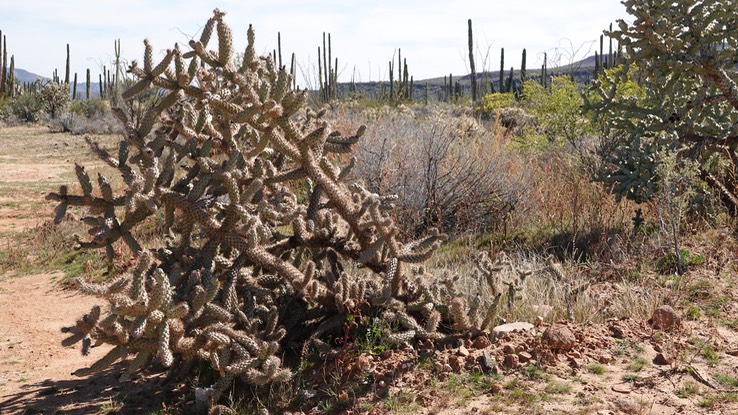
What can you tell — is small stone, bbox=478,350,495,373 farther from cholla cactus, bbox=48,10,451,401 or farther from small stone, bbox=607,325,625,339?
small stone, bbox=607,325,625,339

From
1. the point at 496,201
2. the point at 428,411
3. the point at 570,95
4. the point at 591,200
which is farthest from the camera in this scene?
the point at 570,95

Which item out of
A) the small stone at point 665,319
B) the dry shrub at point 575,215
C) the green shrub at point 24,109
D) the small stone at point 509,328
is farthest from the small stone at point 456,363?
the green shrub at point 24,109

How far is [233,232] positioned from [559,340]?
1945 mm

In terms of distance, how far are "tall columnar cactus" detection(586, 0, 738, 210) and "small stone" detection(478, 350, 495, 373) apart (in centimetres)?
322

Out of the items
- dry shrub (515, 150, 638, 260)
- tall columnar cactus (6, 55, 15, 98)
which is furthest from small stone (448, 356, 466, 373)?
tall columnar cactus (6, 55, 15, 98)

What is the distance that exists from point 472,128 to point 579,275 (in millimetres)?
6497

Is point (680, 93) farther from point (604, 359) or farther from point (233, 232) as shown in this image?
point (233, 232)

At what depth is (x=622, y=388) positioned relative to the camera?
152 inches

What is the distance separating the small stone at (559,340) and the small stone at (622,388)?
0.38 meters

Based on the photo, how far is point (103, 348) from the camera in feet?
18.3

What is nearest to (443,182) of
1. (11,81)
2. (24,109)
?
(24,109)

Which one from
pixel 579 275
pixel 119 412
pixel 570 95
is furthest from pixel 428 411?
pixel 570 95

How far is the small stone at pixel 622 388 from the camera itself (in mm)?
3841

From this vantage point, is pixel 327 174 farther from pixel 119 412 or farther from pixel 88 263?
pixel 88 263
